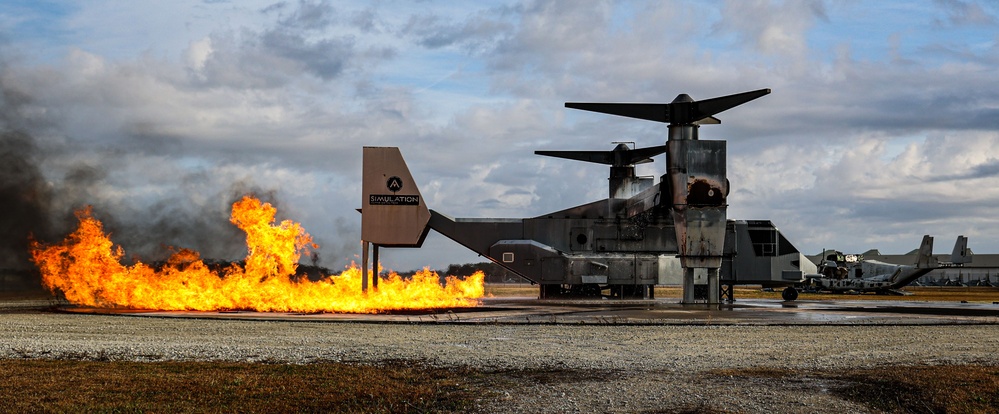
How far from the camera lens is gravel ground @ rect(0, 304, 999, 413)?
42.7 feet

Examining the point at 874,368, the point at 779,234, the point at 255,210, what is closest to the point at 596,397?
the point at 874,368

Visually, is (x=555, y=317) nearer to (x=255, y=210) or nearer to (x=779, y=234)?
(x=255, y=210)

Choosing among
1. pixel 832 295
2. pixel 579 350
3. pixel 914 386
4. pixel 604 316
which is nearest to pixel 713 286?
pixel 604 316

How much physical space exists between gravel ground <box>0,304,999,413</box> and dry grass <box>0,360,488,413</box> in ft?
3.29

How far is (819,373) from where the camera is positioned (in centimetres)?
1555

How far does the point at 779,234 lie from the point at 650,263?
870cm

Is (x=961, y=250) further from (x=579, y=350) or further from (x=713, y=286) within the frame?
(x=579, y=350)

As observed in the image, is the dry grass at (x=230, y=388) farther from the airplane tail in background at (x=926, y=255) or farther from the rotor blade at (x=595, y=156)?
the airplane tail in background at (x=926, y=255)

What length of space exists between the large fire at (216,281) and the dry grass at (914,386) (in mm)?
21098

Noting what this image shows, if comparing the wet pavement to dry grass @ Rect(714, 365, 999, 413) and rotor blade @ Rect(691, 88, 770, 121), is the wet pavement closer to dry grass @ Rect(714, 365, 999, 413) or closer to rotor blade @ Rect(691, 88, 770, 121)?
rotor blade @ Rect(691, 88, 770, 121)

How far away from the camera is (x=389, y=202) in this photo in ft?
134

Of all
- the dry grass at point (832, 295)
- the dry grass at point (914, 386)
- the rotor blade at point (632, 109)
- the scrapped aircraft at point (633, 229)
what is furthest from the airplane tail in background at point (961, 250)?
the dry grass at point (914, 386)

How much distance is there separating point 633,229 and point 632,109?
8783mm

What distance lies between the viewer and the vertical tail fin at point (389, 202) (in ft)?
133
